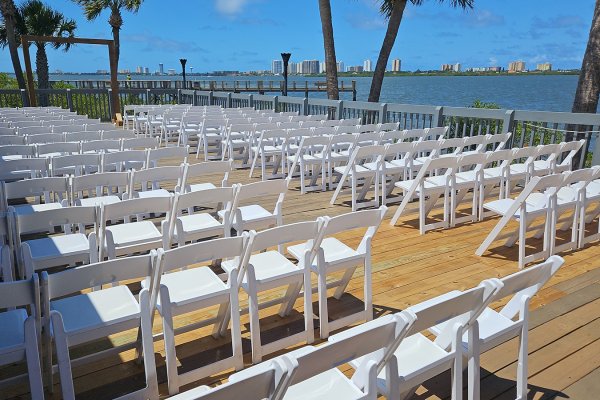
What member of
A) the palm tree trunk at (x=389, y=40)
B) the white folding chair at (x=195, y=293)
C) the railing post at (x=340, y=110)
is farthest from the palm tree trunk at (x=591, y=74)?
the white folding chair at (x=195, y=293)

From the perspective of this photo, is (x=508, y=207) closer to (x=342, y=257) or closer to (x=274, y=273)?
(x=342, y=257)

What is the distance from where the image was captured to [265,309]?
12.1 feet

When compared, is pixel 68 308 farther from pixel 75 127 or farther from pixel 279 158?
pixel 75 127

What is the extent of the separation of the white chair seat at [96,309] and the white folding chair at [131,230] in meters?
0.51

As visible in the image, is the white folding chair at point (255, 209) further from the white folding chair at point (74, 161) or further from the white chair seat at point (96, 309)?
the white folding chair at point (74, 161)

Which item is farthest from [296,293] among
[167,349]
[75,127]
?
[75,127]

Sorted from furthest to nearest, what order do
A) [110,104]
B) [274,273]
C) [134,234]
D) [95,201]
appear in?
[110,104]
[95,201]
[134,234]
[274,273]

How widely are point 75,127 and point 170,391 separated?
717 cm

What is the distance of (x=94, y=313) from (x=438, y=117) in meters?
7.39

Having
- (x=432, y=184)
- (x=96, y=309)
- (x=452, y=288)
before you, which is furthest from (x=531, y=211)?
(x=96, y=309)

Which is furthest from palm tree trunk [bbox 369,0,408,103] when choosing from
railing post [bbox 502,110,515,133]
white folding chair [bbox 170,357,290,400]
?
white folding chair [bbox 170,357,290,400]

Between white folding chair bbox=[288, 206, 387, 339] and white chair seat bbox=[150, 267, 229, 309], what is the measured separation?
61 centimetres

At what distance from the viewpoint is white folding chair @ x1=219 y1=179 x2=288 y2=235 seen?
3938 millimetres

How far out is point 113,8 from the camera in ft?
92.6
